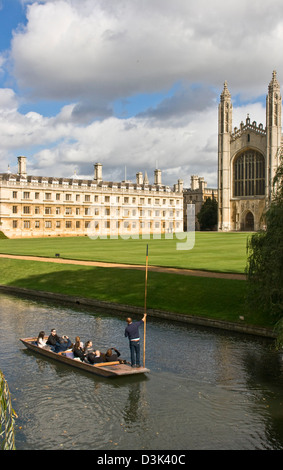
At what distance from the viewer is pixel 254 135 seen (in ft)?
316

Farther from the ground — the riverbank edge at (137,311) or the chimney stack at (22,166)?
the chimney stack at (22,166)

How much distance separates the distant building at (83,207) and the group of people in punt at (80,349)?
6088cm

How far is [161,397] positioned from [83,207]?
2923 inches

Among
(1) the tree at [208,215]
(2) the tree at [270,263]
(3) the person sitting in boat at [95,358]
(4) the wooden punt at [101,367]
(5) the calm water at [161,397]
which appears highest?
(1) the tree at [208,215]

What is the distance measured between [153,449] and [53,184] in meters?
74.9

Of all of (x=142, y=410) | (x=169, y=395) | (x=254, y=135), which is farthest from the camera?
(x=254, y=135)

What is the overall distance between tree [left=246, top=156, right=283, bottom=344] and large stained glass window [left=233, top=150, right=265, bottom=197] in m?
80.1

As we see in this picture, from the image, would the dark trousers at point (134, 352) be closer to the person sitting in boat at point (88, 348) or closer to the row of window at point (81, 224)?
the person sitting in boat at point (88, 348)

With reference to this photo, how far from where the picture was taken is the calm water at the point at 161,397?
34.2 feet

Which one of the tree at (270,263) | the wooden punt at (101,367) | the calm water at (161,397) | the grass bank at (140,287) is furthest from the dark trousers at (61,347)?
the tree at (270,263)
